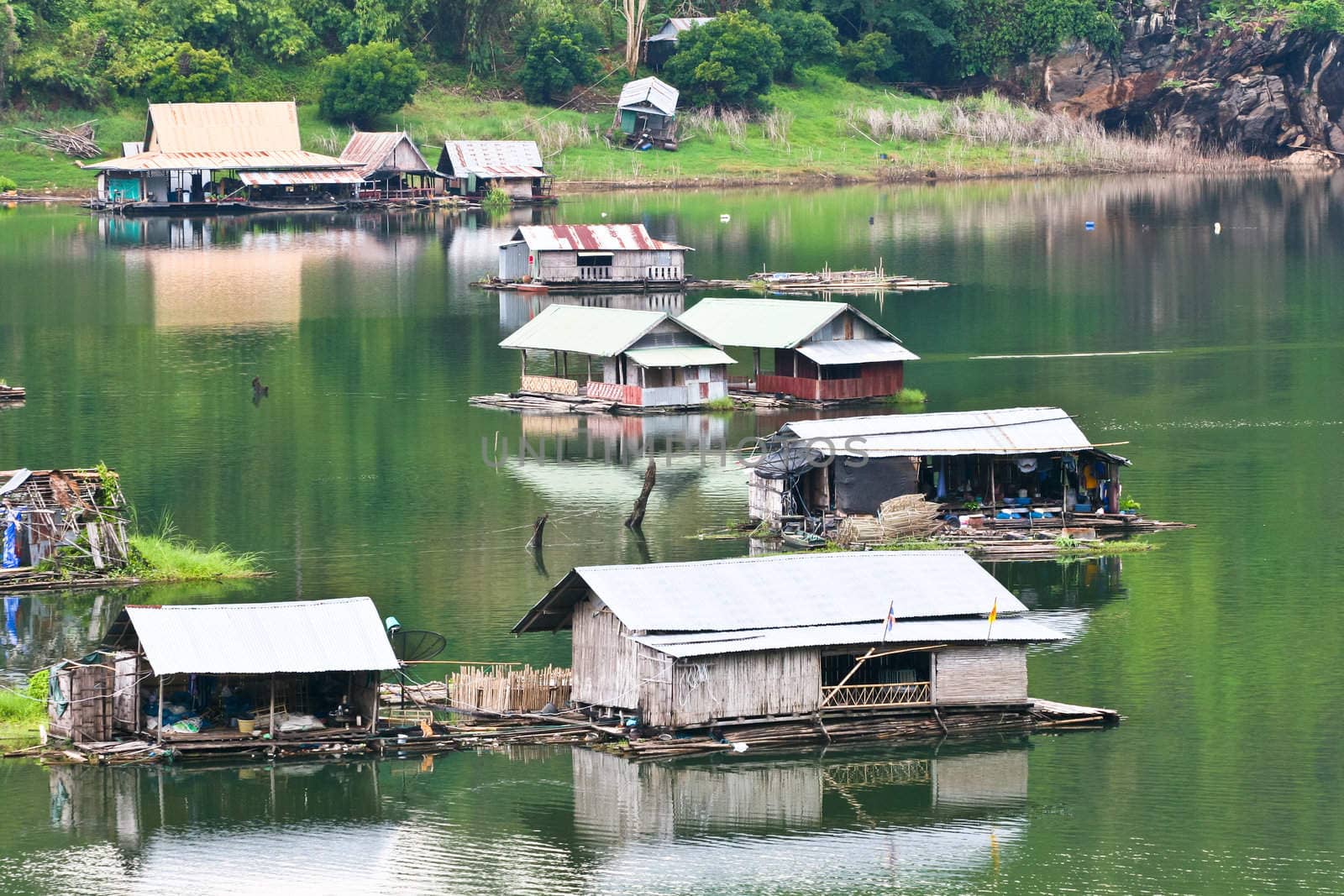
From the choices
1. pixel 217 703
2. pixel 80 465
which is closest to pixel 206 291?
pixel 80 465

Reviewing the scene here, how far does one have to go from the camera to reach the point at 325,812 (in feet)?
135

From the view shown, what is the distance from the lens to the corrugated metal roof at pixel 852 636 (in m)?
43.1

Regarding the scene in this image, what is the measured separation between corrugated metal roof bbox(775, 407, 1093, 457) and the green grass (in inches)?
607

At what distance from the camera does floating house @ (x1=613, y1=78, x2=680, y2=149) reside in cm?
18862

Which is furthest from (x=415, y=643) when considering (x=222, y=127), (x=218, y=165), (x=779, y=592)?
(x=222, y=127)

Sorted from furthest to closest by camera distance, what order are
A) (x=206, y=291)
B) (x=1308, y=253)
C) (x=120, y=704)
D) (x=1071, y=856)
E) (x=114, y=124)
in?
(x=114, y=124)
(x=1308, y=253)
(x=206, y=291)
(x=120, y=704)
(x=1071, y=856)

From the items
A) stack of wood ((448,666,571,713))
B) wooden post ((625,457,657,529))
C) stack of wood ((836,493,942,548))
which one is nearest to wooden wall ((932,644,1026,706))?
stack of wood ((448,666,571,713))

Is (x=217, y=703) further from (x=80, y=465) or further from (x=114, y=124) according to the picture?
(x=114, y=124)

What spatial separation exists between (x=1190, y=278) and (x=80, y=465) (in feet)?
256

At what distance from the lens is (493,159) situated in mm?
177625

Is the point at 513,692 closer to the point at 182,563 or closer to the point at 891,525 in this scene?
the point at 182,563

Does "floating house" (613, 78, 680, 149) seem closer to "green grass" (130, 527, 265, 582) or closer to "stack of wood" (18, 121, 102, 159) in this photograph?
"stack of wood" (18, 121, 102, 159)

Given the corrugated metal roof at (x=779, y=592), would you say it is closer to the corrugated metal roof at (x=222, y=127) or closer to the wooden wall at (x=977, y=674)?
the wooden wall at (x=977, y=674)

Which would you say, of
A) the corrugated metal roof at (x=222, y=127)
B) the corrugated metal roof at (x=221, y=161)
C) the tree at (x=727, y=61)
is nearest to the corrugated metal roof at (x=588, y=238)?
the corrugated metal roof at (x=221, y=161)
